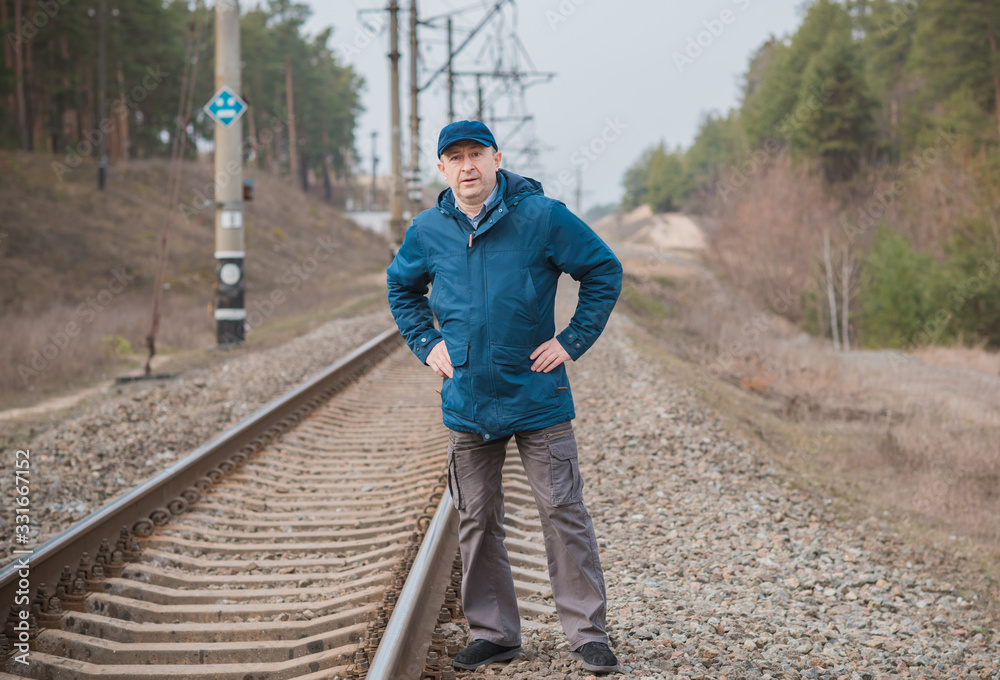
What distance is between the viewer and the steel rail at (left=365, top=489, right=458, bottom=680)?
2.94m

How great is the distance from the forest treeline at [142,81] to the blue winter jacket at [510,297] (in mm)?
20836

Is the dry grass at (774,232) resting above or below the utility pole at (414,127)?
below

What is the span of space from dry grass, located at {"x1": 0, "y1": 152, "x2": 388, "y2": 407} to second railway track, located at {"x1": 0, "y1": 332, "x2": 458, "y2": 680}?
5520mm

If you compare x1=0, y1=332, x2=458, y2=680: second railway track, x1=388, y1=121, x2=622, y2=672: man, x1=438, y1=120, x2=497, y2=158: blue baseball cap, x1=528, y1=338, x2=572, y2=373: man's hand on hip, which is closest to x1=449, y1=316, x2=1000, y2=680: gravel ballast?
x1=388, y1=121, x2=622, y2=672: man

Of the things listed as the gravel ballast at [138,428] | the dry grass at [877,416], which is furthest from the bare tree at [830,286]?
the gravel ballast at [138,428]

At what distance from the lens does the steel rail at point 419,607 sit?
294 cm

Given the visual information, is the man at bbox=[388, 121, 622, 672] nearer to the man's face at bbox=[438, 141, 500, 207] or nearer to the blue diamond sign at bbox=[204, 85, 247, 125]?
the man's face at bbox=[438, 141, 500, 207]

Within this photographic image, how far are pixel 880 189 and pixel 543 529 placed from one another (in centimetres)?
3706

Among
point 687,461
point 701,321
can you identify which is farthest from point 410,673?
point 701,321

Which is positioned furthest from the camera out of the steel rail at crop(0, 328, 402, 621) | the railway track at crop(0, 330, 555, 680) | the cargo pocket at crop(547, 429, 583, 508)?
the steel rail at crop(0, 328, 402, 621)

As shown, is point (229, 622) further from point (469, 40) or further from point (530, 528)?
point (469, 40)

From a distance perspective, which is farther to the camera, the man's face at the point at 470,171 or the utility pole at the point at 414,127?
the utility pole at the point at 414,127

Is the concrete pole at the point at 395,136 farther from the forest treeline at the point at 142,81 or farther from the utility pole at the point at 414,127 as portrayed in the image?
the forest treeline at the point at 142,81

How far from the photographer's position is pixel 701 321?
19531 mm
